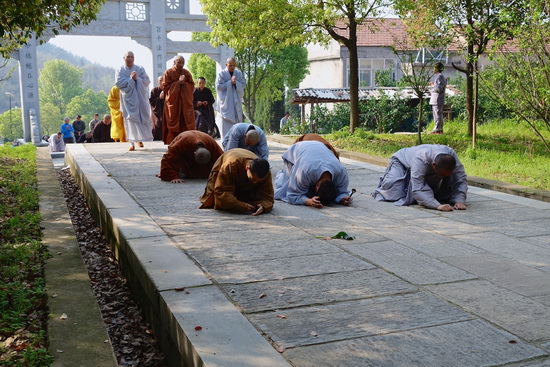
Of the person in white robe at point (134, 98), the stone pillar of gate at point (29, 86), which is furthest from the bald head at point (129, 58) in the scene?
the stone pillar of gate at point (29, 86)

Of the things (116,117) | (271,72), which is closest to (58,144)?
(116,117)

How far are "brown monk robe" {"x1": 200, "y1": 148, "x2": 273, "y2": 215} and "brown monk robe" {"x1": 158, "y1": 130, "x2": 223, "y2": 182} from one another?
6.01ft

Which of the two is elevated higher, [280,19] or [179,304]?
[280,19]

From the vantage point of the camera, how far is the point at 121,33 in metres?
25.4

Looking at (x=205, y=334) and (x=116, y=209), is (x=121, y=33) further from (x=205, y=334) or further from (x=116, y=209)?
(x=205, y=334)

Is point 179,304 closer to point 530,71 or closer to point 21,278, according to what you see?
point 21,278

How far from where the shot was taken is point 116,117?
15.6 m

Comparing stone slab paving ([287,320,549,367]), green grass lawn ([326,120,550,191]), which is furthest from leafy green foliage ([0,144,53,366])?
green grass lawn ([326,120,550,191])

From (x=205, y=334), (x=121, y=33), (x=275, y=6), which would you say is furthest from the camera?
(x=121, y=33)

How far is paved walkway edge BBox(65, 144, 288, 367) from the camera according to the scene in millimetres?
3338

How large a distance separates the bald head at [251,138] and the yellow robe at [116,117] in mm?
7092

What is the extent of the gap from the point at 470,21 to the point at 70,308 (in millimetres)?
11805

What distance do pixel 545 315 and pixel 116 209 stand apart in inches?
179

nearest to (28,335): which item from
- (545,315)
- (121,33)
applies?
(545,315)
